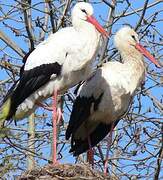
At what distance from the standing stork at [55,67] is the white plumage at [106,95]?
0.47 metres

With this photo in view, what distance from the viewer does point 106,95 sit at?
22.5ft

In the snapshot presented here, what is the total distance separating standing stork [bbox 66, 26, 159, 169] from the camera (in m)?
6.84

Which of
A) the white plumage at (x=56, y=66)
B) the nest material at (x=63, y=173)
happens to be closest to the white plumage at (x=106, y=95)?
the white plumage at (x=56, y=66)

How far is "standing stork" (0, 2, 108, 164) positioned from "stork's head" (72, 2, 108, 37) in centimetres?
17

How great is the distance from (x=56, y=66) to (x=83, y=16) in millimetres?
766

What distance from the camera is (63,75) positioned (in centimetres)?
628

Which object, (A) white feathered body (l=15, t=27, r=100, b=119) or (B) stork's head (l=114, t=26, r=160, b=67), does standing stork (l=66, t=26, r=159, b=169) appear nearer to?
(B) stork's head (l=114, t=26, r=160, b=67)

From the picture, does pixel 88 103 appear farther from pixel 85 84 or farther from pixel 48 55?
pixel 48 55

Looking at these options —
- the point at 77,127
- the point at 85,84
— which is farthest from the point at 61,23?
the point at 77,127

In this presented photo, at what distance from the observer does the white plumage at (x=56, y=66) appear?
6207 millimetres

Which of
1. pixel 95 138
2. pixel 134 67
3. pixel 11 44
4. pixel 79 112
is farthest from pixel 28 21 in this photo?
pixel 95 138

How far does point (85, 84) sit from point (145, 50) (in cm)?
86

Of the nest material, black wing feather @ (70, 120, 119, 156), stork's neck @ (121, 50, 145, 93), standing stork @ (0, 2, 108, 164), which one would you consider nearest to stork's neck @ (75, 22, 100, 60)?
standing stork @ (0, 2, 108, 164)

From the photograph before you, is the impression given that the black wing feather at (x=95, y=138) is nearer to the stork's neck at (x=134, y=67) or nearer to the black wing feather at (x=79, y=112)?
the black wing feather at (x=79, y=112)
